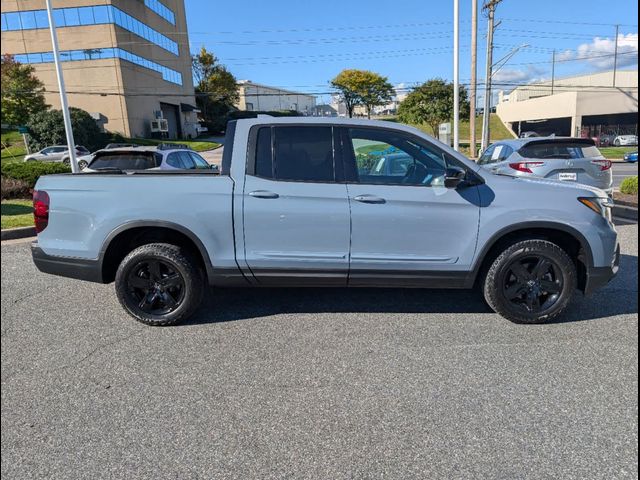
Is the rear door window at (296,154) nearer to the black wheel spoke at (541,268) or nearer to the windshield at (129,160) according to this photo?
the black wheel spoke at (541,268)

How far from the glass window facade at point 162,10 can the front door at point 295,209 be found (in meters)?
49.3

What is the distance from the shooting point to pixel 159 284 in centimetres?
385

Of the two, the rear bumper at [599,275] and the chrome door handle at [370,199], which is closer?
the chrome door handle at [370,199]

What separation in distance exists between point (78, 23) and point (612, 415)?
46803 millimetres

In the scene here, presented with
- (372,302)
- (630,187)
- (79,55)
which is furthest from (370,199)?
(79,55)

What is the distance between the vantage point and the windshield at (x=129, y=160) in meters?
8.20

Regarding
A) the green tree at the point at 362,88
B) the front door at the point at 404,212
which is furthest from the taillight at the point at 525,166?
the green tree at the point at 362,88

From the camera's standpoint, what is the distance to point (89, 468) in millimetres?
2184

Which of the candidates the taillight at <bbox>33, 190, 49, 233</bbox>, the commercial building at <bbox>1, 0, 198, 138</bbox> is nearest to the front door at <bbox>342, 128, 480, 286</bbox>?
the taillight at <bbox>33, 190, 49, 233</bbox>

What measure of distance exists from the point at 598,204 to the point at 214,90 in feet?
216

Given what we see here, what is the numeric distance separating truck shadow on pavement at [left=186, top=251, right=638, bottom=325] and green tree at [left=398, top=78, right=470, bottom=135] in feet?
118

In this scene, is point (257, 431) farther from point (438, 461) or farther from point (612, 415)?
point (612, 415)

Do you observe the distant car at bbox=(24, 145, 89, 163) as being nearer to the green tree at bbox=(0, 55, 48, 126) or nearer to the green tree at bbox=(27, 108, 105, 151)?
the green tree at bbox=(0, 55, 48, 126)

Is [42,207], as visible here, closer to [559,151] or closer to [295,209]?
[295,209]
